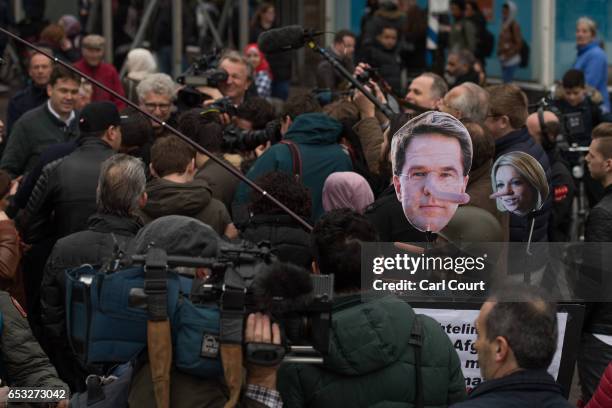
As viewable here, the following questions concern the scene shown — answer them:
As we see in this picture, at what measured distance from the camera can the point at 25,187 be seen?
21.7 feet

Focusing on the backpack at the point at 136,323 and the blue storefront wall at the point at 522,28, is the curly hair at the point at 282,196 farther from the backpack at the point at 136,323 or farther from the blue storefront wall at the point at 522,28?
the blue storefront wall at the point at 522,28

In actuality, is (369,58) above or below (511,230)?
above

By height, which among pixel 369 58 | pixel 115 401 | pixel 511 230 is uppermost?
pixel 369 58

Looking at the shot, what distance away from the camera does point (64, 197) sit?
6.27 metres

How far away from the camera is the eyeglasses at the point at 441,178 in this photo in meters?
4.55

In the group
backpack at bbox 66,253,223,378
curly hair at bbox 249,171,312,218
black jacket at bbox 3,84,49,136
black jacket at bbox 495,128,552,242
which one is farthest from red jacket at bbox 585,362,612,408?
black jacket at bbox 3,84,49,136

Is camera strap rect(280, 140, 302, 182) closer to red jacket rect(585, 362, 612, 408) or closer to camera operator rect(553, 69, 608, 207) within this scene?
red jacket rect(585, 362, 612, 408)

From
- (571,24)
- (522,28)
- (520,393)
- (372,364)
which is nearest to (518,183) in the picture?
(372,364)

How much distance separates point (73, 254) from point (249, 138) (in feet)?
6.38

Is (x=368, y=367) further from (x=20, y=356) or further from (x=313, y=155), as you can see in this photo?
(x=313, y=155)

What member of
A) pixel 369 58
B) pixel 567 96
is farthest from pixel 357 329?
pixel 369 58

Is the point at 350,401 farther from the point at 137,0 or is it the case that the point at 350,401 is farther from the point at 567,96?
the point at 137,0

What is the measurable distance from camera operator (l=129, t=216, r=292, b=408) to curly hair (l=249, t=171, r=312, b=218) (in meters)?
1.69

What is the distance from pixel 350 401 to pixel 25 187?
3.37 m
